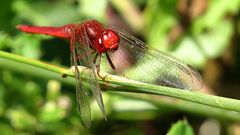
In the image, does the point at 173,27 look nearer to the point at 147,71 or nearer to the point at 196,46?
the point at 196,46

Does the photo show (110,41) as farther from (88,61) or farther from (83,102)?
(83,102)

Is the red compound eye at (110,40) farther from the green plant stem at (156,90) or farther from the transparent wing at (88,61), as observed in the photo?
the green plant stem at (156,90)

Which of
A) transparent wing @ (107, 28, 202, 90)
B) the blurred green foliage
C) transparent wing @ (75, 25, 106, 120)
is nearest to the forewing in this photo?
transparent wing @ (75, 25, 106, 120)

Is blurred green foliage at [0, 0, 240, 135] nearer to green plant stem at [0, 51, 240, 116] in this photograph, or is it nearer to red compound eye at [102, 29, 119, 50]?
red compound eye at [102, 29, 119, 50]

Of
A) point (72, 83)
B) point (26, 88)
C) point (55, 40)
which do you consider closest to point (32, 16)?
point (55, 40)

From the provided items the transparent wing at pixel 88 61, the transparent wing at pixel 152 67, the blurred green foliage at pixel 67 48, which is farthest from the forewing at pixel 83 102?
the blurred green foliage at pixel 67 48

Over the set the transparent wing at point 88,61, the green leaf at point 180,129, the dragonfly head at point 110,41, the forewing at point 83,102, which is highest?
the dragonfly head at point 110,41
